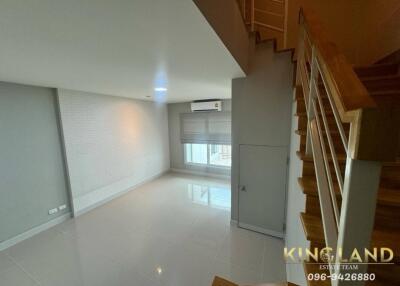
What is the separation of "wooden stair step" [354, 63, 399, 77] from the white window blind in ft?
11.4

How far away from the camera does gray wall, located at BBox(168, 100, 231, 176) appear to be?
598cm

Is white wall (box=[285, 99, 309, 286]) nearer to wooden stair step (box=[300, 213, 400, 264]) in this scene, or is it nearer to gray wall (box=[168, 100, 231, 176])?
wooden stair step (box=[300, 213, 400, 264])

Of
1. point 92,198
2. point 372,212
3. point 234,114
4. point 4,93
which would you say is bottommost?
point 92,198

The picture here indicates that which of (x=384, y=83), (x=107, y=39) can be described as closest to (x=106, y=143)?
(x=107, y=39)

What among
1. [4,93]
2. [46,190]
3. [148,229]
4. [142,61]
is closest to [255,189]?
[148,229]

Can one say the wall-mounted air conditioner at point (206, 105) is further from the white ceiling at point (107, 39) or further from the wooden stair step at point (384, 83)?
the wooden stair step at point (384, 83)

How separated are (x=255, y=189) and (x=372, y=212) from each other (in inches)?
101

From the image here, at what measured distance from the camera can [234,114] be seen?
117 inches

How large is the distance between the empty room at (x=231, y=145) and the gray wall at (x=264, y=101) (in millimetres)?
16

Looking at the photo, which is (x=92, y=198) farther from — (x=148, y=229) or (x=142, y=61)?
(x=142, y=61)

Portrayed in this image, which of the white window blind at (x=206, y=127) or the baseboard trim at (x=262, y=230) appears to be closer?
the baseboard trim at (x=262, y=230)

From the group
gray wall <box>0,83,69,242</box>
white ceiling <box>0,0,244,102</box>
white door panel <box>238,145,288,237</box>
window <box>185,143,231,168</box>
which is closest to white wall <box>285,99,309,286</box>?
white door panel <box>238,145,288,237</box>

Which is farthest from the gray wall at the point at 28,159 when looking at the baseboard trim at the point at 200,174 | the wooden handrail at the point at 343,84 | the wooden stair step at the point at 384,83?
the wooden stair step at the point at 384,83

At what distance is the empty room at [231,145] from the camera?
0.75m
